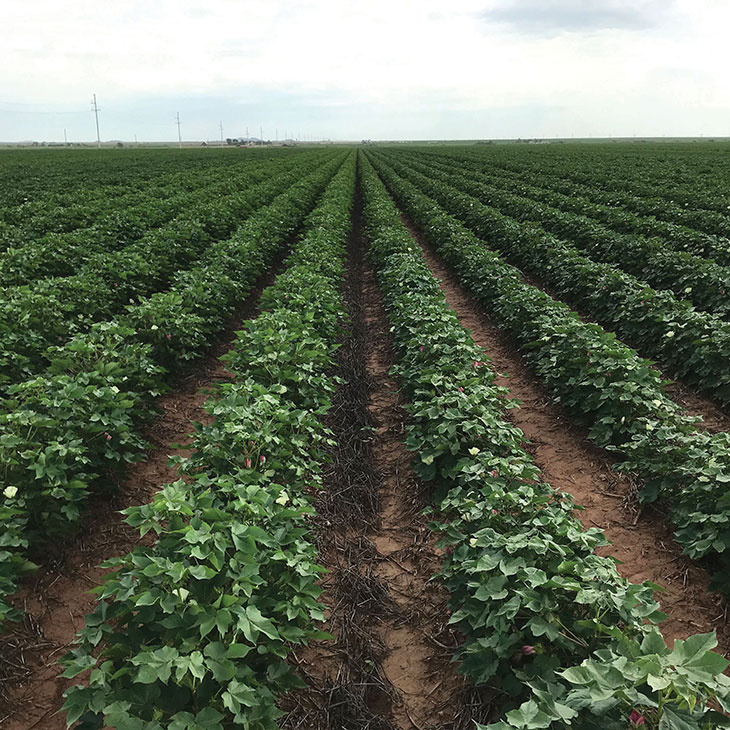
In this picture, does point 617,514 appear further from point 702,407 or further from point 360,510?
point 702,407

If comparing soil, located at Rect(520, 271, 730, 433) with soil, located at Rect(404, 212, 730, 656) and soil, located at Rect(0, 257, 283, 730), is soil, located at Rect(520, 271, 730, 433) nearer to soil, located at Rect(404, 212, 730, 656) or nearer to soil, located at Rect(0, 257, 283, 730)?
soil, located at Rect(404, 212, 730, 656)

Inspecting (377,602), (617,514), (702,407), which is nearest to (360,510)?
(377,602)

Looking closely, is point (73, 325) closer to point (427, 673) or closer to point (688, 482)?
point (427, 673)

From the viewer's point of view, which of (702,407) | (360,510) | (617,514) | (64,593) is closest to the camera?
(64,593)

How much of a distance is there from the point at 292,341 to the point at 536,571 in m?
Answer: 3.85

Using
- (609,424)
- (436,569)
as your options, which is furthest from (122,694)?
(609,424)

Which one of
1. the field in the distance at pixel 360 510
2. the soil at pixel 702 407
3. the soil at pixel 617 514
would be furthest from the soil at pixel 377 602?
the soil at pixel 702 407

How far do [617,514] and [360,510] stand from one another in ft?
7.55

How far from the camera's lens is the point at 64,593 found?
3.68 m

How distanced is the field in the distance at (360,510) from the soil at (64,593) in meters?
0.02

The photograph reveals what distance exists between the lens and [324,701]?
3.00 m

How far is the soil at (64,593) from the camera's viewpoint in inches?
116

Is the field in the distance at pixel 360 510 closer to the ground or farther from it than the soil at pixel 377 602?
farther from it

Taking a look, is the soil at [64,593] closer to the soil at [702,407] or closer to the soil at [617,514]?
the soil at [617,514]
